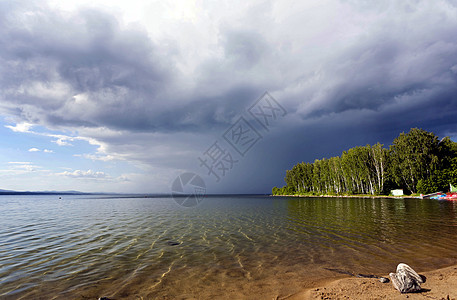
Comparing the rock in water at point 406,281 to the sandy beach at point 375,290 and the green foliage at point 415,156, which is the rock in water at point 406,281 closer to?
the sandy beach at point 375,290

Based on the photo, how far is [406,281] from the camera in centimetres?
726

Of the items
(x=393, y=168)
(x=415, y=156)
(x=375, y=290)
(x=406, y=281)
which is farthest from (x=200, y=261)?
(x=393, y=168)

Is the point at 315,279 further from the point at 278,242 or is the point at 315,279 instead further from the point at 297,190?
the point at 297,190

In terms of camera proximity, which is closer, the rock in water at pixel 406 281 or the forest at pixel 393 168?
the rock in water at pixel 406 281

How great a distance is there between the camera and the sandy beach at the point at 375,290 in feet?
22.7

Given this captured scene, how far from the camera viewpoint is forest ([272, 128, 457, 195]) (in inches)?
2876

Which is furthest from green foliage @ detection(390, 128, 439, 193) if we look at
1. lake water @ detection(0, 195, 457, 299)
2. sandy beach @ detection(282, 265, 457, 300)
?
sandy beach @ detection(282, 265, 457, 300)

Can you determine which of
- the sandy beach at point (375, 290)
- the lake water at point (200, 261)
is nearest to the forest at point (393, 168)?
the lake water at point (200, 261)

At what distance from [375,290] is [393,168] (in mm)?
98517

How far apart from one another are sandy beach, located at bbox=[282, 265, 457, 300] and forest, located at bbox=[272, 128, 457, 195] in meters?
89.1

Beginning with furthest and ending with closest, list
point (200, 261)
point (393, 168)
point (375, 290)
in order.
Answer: point (393, 168), point (200, 261), point (375, 290)

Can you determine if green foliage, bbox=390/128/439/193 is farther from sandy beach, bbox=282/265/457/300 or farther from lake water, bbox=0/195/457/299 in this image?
sandy beach, bbox=282/265/457/300

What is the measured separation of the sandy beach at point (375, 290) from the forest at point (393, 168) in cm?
8909

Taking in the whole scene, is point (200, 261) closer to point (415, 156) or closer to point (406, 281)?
point (406, 281)
